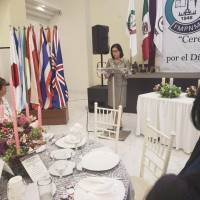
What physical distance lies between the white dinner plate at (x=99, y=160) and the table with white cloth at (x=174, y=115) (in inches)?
62.4

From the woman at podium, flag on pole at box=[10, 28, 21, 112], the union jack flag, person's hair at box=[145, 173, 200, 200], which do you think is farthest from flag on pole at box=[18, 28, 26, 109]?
person's hair at box=[145, 173, 200, 200]

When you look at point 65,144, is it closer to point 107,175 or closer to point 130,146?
point 107,175

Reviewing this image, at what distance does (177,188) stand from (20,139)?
36.9 inches

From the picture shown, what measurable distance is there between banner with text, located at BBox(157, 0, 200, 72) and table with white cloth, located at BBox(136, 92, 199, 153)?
2.19 metres

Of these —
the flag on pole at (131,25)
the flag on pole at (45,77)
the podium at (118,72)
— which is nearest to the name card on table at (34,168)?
the podium at (118,72)

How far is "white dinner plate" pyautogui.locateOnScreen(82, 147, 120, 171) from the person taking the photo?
135 cm

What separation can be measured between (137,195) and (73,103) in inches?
179

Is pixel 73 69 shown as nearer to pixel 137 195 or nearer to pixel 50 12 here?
pixel 50 12

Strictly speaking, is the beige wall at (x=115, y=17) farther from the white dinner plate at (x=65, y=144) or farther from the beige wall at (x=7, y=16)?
the white dinner plate at (x=65, y=144)

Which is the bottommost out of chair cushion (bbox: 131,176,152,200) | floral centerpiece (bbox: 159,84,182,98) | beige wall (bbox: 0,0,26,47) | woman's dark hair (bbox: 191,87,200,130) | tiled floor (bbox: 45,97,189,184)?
tiled floor (bbox: 45,97,189,184)

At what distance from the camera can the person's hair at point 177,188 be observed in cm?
48

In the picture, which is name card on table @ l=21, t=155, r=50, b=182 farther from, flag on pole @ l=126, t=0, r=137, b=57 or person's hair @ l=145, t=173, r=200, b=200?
flag on pole @ l=126, t=0, r=137, b=57

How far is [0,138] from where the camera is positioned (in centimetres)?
118

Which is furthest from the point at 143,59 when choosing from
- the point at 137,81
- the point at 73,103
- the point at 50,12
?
the point at 50,12
